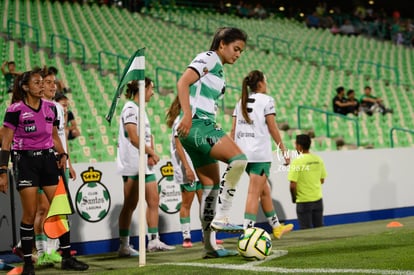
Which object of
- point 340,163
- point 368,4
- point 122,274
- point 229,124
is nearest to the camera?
point 122,274

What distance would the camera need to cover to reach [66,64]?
19562 millimetres

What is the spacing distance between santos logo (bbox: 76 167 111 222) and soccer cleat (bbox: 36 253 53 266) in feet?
6.33

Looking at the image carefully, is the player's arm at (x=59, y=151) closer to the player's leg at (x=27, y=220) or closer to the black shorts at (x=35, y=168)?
the black shorts at (x=35, y=168)

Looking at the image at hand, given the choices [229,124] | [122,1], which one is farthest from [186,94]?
[122,1]

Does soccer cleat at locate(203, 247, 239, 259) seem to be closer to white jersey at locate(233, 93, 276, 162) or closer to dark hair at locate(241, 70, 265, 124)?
white jersey at locate(233, 93, 276, 162)

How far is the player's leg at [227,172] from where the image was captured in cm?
668

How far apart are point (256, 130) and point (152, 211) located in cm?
156

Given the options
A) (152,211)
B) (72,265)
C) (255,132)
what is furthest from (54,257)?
(255,132)

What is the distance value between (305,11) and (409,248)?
29.5 meters

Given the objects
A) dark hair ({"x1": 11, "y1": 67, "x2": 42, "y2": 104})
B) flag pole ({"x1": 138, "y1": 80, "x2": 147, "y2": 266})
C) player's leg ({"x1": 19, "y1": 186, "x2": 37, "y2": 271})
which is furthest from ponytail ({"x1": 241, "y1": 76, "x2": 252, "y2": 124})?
player's leg ({"x1": 19, "y1": 186, "x2": 37, "y2": 271})

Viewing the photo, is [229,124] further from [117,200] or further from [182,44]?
[182,44]

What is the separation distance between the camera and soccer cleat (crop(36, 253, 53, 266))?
8070 millimetres

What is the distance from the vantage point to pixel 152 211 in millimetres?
9367

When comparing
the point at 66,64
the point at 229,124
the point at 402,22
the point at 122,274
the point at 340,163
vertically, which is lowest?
the point at 122,274
